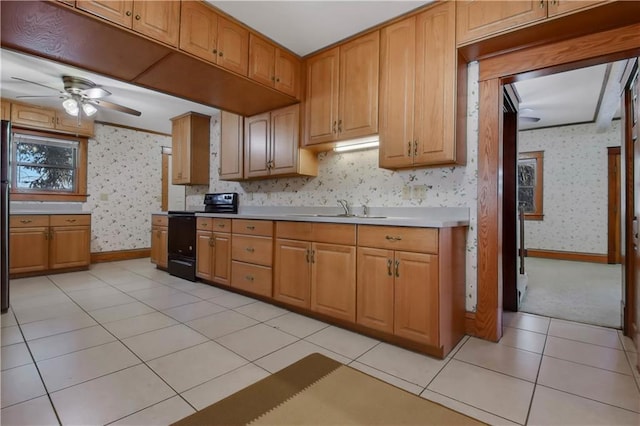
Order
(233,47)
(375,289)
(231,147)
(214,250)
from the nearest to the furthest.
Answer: (375,289), (233,47), (214,250), (231,147)

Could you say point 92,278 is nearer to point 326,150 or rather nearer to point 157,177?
point 157,177

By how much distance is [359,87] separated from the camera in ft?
9.36

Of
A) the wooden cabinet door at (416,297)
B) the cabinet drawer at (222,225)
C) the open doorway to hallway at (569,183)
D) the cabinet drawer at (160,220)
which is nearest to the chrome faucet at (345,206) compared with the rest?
the wooden cabinet door at (416,297)

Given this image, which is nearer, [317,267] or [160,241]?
[317,267]

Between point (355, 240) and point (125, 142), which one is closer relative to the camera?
point (355, 240)

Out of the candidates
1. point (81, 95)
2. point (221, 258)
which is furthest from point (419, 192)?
point (81, 95)

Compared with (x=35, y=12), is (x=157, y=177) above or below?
below

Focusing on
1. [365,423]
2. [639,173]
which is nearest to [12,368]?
[365,423]

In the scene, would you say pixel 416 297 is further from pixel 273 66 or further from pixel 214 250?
pixel 214 250

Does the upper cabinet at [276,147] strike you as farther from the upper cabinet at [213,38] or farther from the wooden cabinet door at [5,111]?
the wooden cabinet door at [5,111]

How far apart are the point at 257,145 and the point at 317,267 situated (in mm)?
1921

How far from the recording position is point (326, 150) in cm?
348

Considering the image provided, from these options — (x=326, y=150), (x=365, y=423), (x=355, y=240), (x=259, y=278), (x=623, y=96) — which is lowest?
(x=365, y=423)

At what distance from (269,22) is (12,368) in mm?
3058
